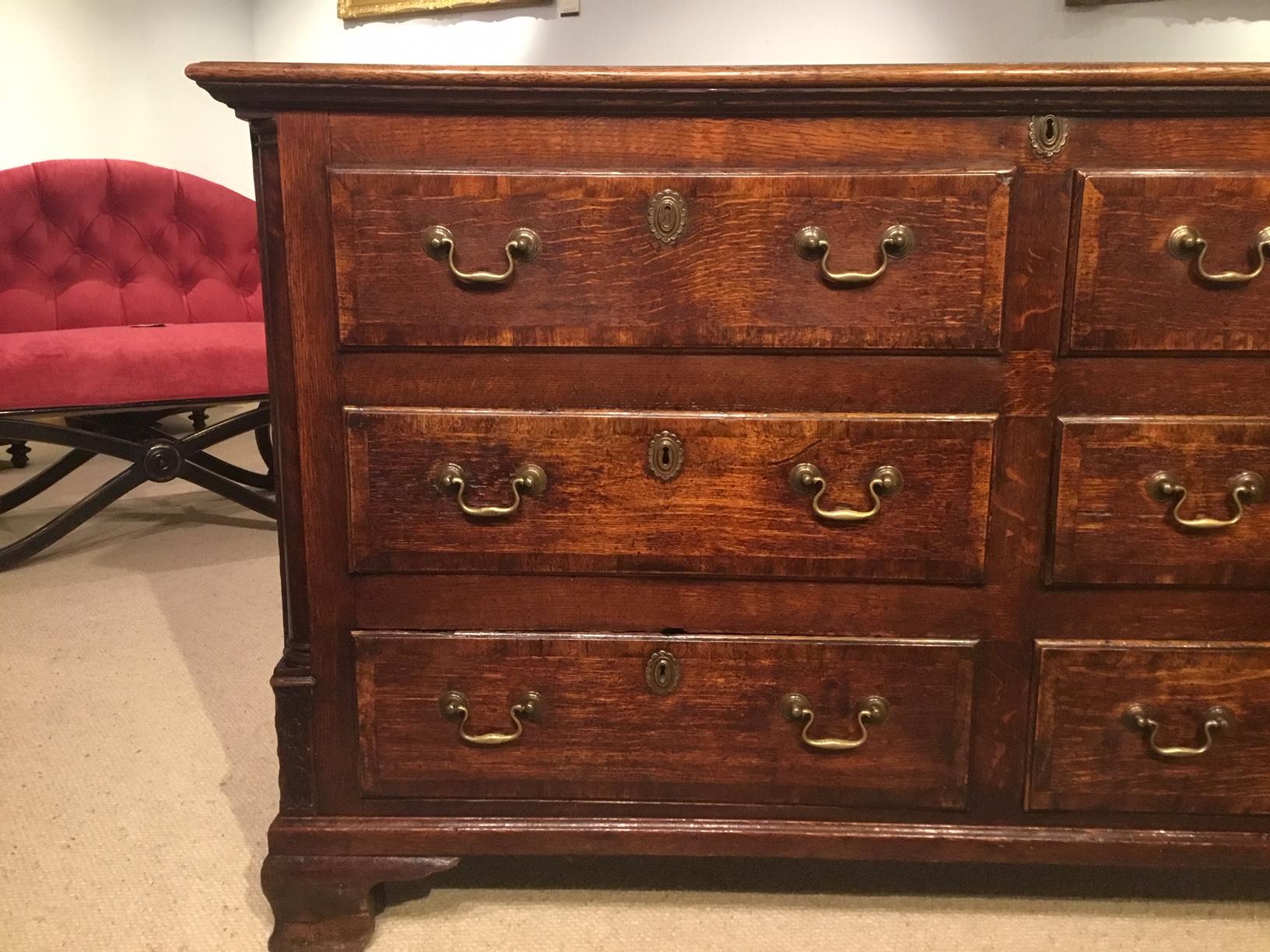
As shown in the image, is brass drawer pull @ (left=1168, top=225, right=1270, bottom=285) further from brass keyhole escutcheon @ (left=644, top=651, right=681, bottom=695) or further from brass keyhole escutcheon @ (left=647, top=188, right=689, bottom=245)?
brass keyhole escutcheon @ (left=644, top=651, right=681, bottom=695)

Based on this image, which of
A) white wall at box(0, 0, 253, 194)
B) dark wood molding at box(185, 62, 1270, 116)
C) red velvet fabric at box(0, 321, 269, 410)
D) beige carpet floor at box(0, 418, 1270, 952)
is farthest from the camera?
white wall at box(0, 0, 253, 194)

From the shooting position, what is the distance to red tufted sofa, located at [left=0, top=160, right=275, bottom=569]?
84.9 inches

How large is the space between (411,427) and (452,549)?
5.3 inches

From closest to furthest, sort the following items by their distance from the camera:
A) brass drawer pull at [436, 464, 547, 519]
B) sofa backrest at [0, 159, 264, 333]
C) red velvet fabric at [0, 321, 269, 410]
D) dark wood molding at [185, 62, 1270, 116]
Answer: dark wood molding at [185, 62, 1270, 116] < brass drawer pull at [436, 464, 547, 519] < red velvet fabric at [0, 321, 269, 410] < sofa backrest at [0, 159, 264, 333]

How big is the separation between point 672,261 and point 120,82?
10.5ft

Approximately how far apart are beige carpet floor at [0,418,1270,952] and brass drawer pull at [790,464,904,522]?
507 mm

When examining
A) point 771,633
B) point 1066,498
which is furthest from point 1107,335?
point 771,633

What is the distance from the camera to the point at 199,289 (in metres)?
2.85

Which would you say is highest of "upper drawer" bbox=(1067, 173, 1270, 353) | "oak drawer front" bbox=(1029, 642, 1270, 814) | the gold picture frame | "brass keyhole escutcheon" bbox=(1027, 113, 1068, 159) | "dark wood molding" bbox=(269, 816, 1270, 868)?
the gold picture frame

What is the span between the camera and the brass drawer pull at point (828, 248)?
946 mm

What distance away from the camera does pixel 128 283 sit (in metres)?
2.79

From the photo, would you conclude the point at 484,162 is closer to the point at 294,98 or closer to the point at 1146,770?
the point at 294,98

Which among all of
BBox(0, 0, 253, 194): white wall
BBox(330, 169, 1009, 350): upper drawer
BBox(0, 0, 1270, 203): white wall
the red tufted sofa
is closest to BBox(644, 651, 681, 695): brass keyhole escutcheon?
BBox(330, 169, 1009, 350): upper drawer

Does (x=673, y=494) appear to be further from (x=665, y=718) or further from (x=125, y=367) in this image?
(x=125, y=367)
